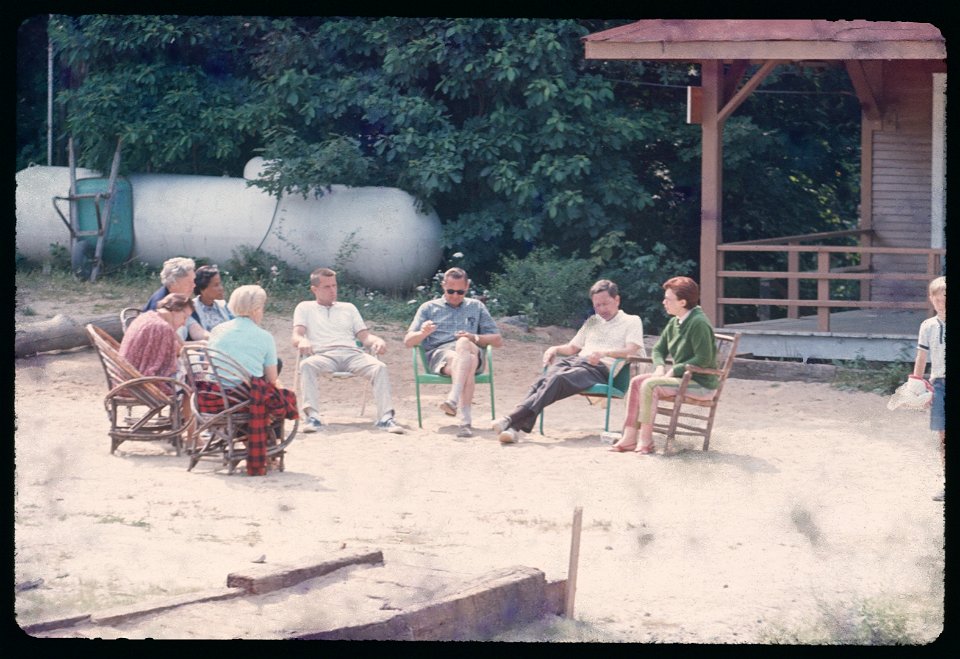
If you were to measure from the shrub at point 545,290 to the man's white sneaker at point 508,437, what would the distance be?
5.56 meters

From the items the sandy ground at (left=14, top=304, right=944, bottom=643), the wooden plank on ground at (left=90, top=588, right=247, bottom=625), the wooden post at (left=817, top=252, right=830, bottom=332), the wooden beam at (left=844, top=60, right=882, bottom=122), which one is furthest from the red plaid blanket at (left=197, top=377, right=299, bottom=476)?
the wooden beam at (left=844, top=60, right=882, bottom=122)

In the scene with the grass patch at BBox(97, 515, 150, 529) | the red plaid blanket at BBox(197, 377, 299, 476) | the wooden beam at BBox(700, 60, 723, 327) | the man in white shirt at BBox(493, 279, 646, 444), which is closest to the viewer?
the grass patch at BBox(97, 515, 150, 529)

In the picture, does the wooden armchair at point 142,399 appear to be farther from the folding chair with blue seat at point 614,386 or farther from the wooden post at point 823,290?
the wooden post at point 823,290

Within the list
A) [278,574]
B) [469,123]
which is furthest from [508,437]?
[469,123]

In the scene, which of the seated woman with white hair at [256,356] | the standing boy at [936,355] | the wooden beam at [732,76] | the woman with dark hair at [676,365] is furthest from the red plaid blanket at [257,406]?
the wooden beam at [732,76]

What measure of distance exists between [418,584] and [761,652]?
1267 millimetres

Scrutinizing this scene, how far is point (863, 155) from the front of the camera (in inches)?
600

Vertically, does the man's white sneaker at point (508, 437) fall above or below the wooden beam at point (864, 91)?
below

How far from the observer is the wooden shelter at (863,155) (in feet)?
37.1

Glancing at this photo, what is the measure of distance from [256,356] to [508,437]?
5.87ft

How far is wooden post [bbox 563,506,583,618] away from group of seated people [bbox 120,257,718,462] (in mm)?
2988

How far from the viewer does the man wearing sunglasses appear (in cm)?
905

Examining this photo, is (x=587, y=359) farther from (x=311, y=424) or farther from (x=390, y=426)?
(x=311, y=424)

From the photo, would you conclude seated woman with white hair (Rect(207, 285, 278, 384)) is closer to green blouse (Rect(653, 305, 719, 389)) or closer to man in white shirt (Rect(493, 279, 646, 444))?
man in white shirt (Rect(493, 279, 646, 444))
